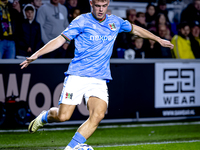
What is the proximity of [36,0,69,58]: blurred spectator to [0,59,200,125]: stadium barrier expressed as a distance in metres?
0.50

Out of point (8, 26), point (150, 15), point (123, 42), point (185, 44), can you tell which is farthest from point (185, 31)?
point (8, 26)

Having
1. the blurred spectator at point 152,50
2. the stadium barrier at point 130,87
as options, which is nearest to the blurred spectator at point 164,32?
the blurred spectator at point 152,50

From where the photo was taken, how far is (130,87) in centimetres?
761

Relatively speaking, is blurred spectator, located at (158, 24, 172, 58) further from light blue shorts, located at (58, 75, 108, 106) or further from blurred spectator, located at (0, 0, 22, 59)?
light blue shorts, located at (58, 75, 108, 106)

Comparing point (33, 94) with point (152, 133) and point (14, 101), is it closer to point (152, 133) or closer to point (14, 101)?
point (14, 101)

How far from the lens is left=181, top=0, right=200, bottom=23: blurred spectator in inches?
356

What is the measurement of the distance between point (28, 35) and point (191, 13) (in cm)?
443

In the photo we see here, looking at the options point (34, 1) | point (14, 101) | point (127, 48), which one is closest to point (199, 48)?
point (127, 48)

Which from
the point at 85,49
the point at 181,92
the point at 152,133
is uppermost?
the point at 85,49

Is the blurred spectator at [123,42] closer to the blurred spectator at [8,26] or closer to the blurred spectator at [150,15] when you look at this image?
the blurred spectator at [150,15]

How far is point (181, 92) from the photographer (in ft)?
25.8

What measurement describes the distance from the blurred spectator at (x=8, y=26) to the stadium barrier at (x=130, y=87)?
1.27 feet

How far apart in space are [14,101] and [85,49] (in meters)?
3.10

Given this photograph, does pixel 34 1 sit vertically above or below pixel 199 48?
above
